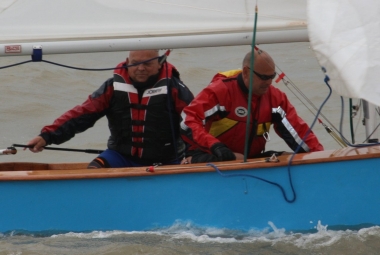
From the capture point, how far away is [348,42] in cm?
332

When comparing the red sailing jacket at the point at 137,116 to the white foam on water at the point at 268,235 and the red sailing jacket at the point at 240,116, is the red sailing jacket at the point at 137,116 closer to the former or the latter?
the red sailing jacket at the point at 240,116

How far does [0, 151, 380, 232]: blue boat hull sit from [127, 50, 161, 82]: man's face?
0.68 metres

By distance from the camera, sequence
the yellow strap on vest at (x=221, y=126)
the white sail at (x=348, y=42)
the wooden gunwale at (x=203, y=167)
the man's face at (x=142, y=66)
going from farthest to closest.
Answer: the man's face at (x=142, y=66), the yellow strap on vest at (x=221, y=126), the wooden gunwale at (x=203, y=167), the white sail at (x=348, y=42)

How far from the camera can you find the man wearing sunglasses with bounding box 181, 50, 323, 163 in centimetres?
391

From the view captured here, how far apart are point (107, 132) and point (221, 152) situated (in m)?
3.33

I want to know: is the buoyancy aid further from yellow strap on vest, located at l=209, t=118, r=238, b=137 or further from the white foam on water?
the white foam on water

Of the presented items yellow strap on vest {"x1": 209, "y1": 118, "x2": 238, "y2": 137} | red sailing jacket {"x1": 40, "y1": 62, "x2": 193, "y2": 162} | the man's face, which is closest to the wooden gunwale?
yellow strap on vest {"x1": 209, "y1": 118, "x2": 238, "y2": 137}

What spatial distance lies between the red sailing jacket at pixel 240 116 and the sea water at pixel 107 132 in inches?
15.7

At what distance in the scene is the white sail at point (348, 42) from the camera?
10.7 ft

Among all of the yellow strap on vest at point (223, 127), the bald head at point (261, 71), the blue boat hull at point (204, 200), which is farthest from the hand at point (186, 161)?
the bald head at point (261, 71)

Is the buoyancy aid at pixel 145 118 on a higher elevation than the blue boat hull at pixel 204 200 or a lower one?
higher

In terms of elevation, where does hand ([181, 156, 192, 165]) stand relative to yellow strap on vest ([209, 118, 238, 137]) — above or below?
below

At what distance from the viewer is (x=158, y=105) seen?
4230 millimetres

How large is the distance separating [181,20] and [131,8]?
0.24 meters
